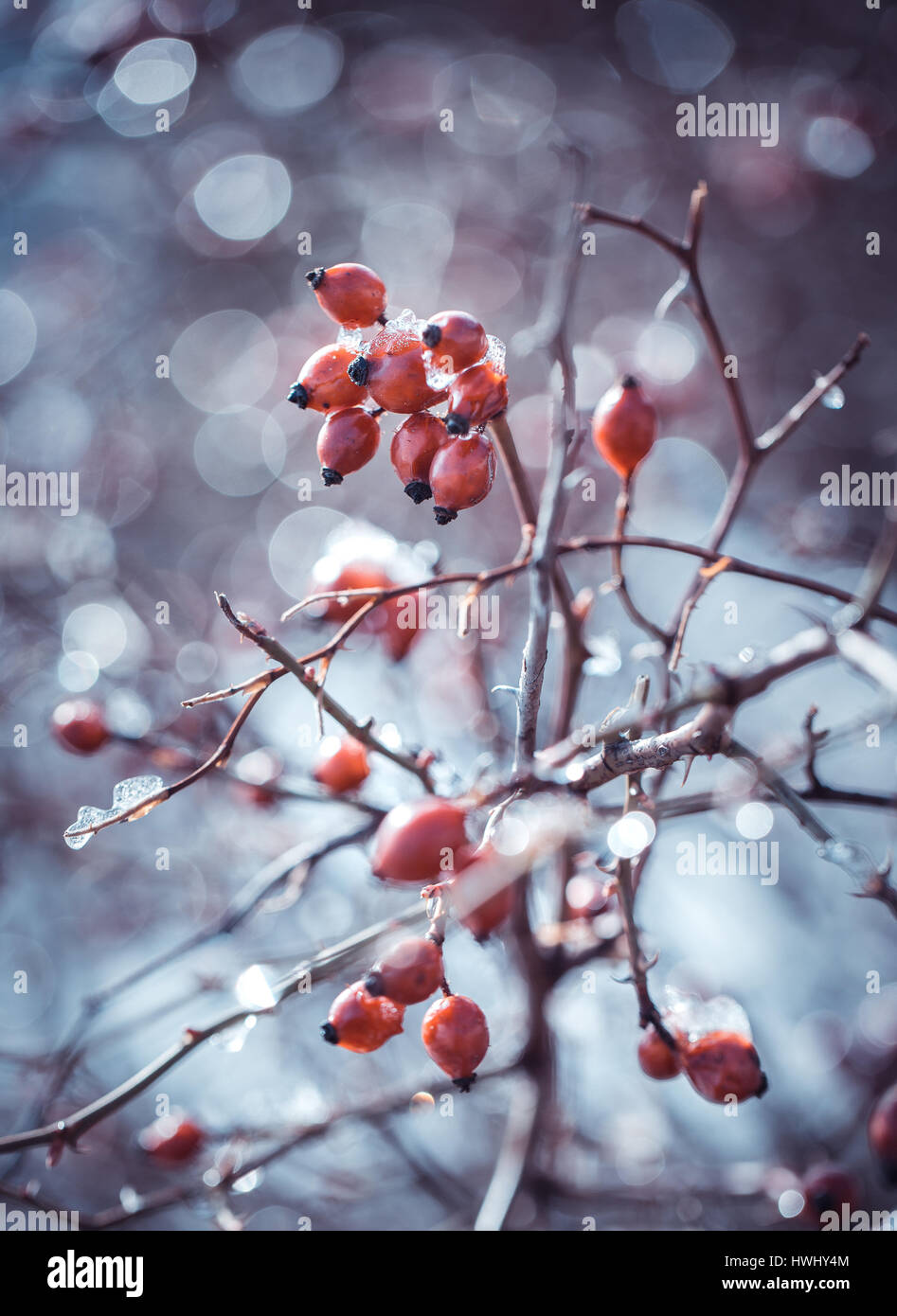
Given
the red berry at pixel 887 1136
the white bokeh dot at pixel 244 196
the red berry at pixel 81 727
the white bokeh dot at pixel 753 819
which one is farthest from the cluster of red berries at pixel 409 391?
the white bokeh dot at pixel 244 196

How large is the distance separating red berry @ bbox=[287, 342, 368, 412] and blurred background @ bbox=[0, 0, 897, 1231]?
1075 millimetres

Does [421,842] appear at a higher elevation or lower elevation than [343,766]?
higher

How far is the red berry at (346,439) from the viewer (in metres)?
1.08

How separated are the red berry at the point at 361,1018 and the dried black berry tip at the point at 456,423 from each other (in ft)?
2.32

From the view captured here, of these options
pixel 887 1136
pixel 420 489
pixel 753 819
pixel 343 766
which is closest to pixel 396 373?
pixel 420 489

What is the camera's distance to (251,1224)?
277cm

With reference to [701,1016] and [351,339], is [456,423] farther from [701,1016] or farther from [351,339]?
[701,1016]

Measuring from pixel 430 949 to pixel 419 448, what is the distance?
625mm

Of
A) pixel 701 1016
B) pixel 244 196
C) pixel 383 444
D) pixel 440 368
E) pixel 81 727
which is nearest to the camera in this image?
pixel 440 368

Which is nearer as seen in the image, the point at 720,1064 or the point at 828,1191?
the point at 720,1064

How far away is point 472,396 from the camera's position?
961 mm

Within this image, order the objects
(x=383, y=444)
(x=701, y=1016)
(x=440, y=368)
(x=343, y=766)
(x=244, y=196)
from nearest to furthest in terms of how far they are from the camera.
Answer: (x=440, y=368)
(x=701, y=1016)
(x=343, y=766)
(x=383, y=444)
(x=244, y=196)

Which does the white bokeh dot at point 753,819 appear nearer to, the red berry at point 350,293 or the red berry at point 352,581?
the red berry at point 352,581
